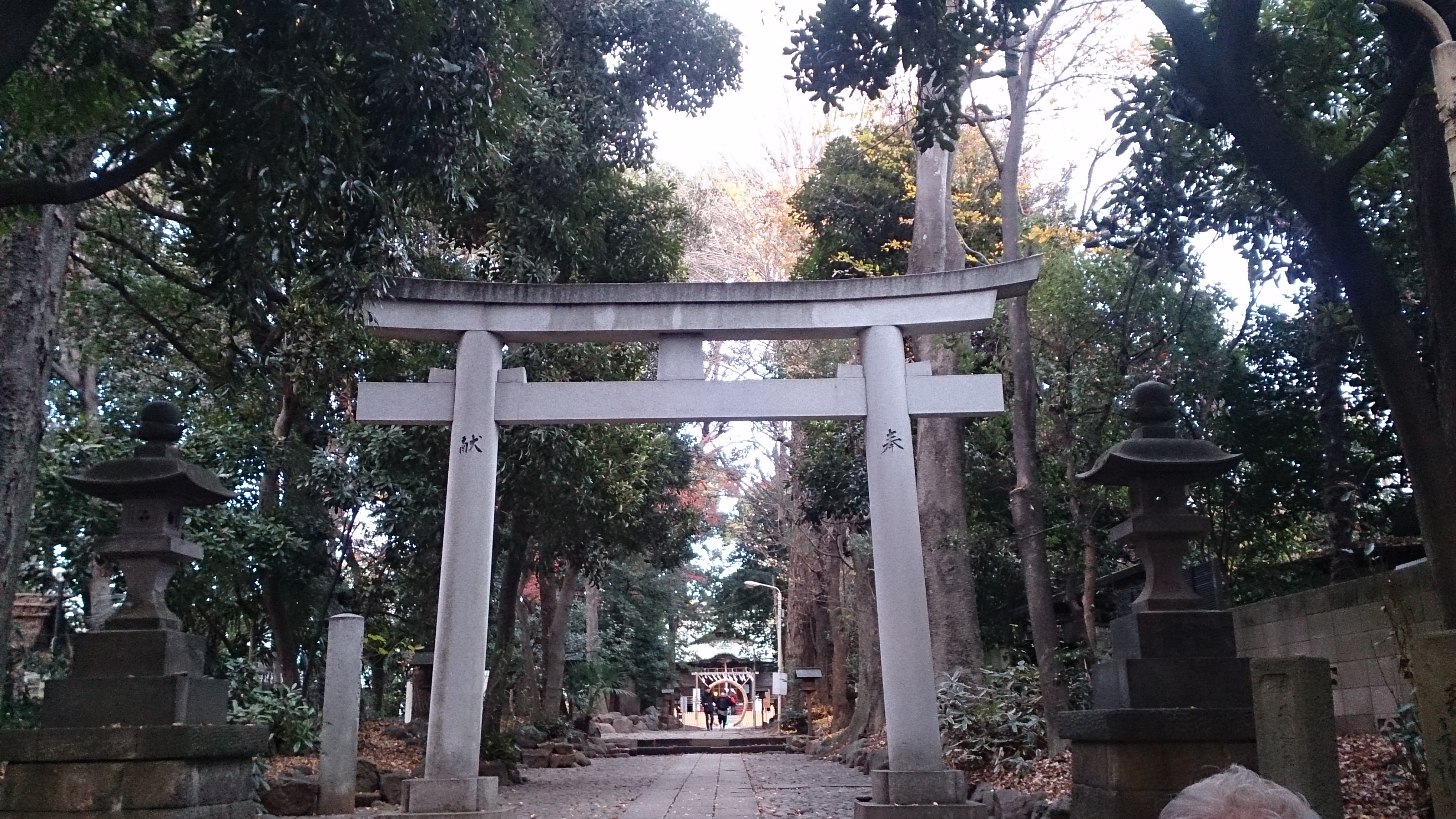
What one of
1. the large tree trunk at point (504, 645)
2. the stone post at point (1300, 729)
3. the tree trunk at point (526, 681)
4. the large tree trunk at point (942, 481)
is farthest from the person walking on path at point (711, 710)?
the stone post at point (1300, 729)

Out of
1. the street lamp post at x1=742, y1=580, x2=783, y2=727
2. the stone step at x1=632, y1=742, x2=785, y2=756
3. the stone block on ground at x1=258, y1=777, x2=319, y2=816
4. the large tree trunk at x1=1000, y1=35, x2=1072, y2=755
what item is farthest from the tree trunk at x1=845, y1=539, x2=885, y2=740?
the stone block on ground at x1=258, y1=777, x2=319, y2=816

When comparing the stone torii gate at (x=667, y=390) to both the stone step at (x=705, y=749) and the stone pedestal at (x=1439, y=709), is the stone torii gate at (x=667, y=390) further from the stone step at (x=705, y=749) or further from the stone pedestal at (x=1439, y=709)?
the stone step at (x=705, y=749)

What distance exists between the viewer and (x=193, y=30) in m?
8.86

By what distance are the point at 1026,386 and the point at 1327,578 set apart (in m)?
5.53

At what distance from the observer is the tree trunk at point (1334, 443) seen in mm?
10797

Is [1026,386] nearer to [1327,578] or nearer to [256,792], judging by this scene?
[1327,578]

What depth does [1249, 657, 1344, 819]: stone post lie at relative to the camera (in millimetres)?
3955

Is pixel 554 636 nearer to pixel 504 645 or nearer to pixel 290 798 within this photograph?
pixel 504 645

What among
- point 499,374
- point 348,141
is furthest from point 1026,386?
point 348,141

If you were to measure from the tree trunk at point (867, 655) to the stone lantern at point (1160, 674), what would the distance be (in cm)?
1083

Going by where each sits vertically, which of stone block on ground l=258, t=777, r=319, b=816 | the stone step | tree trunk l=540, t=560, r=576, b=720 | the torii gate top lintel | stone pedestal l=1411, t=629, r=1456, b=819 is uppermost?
the torii gate top lintel

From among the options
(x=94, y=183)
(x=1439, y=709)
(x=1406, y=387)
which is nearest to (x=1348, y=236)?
(x=1406, y=387)

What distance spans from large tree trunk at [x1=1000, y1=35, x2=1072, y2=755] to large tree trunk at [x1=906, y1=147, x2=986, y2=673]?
209 cm

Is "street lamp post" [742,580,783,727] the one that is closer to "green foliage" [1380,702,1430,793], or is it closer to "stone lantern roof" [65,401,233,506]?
"green foliage" [1380,702,1430,793]
